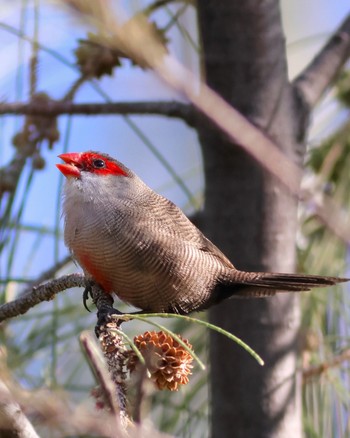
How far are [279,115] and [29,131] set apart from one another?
2.73ft

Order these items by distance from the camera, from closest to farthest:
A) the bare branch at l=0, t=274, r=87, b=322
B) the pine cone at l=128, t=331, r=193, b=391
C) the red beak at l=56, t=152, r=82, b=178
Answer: the pine cone at l=128, t=331, r=193, b=391, the bare branch at l=0, t=274, r=87, b=322, the red beak at l=56, t=152, r=82, b=178

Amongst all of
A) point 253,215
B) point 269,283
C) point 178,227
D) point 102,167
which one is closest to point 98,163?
point 102,167

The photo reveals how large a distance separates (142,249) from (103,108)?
46cm

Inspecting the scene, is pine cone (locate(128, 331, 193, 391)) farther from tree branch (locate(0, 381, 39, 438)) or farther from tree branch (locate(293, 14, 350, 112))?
tree branch (locate(293, 14, 350, 112))

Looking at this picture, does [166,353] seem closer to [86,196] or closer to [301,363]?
[86,196]

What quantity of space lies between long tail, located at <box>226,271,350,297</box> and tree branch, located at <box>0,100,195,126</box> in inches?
22.0

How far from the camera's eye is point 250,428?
2613 millimetres

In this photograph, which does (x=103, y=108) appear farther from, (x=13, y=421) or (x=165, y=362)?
(x=13, y=421)

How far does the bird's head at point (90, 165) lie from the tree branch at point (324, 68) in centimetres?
Answer: 67

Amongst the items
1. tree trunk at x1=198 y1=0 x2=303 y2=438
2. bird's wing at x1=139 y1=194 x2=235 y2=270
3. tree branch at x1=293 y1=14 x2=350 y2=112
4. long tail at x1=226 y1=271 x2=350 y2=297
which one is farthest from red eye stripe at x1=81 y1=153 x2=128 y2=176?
tree branch at x1=293 y1=14 x2=350 y2=112

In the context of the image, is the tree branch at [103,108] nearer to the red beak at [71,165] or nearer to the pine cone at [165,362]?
the red beak at [71,165]

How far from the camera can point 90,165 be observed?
263 centimetres

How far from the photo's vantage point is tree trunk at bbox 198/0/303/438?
2.63 metres

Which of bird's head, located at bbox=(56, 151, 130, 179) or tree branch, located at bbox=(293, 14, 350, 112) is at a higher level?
tree branch, located at bbox=(293, 14, 350, 112)
